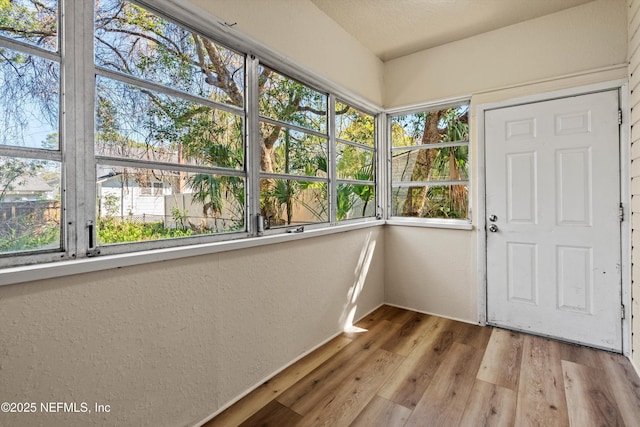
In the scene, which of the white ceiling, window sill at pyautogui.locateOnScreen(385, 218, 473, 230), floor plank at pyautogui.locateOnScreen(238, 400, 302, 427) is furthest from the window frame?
floor plank at pyautogui.locateOnScreen(238, 400, 302, 427)

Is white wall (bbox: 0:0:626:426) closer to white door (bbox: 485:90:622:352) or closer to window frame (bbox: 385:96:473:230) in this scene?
window frame (bbox: 385:96:473:230)

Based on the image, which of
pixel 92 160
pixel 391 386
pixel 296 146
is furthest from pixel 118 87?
pixel 391 386

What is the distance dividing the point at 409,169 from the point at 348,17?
1.56m

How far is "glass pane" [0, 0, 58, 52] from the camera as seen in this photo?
1078 millimetres

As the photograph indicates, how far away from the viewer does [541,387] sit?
191 centimetres

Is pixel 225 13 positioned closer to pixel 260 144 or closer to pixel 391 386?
pixel 260 144

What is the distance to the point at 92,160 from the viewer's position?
49.8 inches

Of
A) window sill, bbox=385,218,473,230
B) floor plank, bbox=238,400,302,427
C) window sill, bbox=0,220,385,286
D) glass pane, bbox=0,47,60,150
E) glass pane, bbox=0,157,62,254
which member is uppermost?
glass pane, bbox=0,47,60,150

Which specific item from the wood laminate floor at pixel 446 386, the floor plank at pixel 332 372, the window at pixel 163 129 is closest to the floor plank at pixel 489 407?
the wood laminate floor at pixel 446 386

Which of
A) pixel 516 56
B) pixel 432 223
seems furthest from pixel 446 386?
pixel 516 56

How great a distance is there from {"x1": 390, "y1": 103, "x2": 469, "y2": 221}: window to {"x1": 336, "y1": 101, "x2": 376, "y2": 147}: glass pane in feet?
0.93

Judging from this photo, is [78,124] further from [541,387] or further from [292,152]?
[541,387]

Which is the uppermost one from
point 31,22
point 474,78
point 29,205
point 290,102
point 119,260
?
point 474,78

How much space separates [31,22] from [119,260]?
940 millimetres
